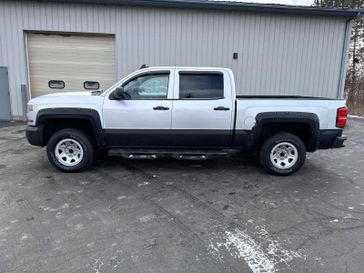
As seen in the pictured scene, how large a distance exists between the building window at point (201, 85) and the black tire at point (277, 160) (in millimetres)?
1190

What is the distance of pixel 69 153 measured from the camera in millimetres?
5352

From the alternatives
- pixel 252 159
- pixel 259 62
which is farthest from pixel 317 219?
pixel 259 62

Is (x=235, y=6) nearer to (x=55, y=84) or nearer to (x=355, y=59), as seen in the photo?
(x=55, y=84)

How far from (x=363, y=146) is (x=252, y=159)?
11.6 ft

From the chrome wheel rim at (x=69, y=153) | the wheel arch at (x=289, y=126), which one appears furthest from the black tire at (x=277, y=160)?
the chrome wheel rim at (x=69, y=153)

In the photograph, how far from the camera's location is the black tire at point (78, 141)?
5.24m

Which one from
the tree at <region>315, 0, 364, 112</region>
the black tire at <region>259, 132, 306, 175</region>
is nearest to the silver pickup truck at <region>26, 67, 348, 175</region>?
the black tire at <region>259, 132, 306, 175</region>

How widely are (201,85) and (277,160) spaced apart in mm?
1889

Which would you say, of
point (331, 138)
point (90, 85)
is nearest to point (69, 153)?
point (331, 138)

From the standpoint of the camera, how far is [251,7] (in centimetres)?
1002

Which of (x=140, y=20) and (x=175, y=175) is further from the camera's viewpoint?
(x=140, y=20)

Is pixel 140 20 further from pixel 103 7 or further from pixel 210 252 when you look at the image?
pixel 210 252

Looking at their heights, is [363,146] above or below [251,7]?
below

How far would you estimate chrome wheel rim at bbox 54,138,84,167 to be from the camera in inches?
209
